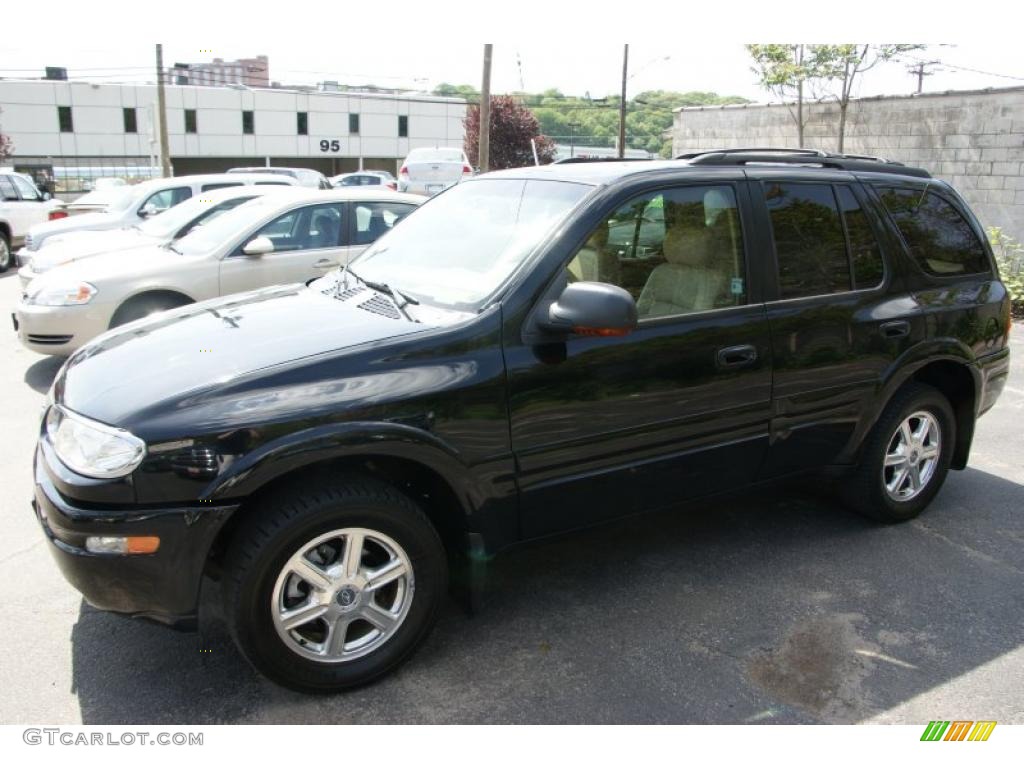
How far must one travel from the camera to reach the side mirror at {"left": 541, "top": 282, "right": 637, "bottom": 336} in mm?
2957

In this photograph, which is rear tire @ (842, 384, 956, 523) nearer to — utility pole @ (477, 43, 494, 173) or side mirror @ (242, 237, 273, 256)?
side mirror @ (242, 237, 273, 256)

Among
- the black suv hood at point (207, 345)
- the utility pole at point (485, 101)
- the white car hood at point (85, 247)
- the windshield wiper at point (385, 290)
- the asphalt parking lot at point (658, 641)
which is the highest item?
the utility pole at point (485, 101)

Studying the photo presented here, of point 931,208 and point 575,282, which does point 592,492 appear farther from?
point 931,208

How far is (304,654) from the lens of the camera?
2848 mm

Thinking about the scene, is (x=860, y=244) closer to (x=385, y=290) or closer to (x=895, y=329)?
(x=895, y=329)

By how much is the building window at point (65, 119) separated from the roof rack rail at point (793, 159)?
2422 inches

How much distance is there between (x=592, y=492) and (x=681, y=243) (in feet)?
3.73

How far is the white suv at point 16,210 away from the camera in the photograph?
15109mm

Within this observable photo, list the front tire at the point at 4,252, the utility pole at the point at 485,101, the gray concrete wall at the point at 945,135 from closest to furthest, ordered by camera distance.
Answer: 1. the gray concrete wall at the point at 945,135
2. the front tire at the point at 4,252
3. the utility pole at the point at 485,101

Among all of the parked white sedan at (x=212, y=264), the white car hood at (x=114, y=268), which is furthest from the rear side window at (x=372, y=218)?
the white car hood at (x=114, y=268)

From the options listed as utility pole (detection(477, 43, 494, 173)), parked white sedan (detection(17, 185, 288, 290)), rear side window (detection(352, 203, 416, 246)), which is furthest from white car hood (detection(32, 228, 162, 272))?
utility pole (detection(477, 43, 494, 173))

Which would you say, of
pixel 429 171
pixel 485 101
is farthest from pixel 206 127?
pixel 485 101

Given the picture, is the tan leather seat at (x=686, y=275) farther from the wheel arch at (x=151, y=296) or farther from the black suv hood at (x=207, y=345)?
the wheel arch at (x=151, y=296)
